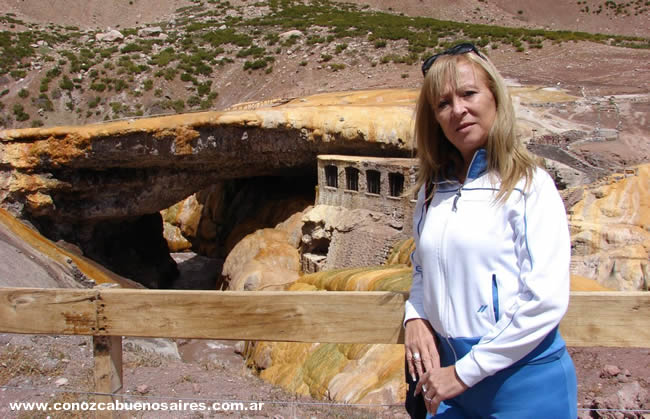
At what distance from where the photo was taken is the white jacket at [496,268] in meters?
1.80

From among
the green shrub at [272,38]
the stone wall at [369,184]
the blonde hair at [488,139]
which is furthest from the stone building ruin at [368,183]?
the green shrub at [272,38]

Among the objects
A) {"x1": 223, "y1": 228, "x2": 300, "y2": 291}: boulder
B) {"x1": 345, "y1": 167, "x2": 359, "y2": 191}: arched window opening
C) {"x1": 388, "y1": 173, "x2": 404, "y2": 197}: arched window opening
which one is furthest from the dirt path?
{"x1": 345, "y1": 167, "x2": 359, "y2": 191}: arched window opening

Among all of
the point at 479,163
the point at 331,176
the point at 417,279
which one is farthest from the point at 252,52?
the point at 479,163

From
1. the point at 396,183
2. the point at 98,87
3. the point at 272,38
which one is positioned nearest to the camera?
the point at 396,183

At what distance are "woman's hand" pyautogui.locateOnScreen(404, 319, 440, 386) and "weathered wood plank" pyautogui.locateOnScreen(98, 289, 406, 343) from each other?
1.33ft

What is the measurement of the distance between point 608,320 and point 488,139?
1077mm

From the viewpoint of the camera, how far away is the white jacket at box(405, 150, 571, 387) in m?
1.80

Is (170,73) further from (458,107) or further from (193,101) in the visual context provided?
(458,107)

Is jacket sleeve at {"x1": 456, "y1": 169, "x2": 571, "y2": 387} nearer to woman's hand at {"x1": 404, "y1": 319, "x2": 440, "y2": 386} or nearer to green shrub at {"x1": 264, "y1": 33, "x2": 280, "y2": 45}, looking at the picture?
woman's hand at {"x1": 404, "y1": 319, "x2": 440, "y2": 386}

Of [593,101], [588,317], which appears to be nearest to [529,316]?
[588,317]

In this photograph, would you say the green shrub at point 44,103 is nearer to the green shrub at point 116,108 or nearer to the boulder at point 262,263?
the green shrub at point 116,108

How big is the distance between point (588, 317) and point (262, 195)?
67.3ft

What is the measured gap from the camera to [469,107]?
6.68 ft

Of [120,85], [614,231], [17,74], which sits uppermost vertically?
[17,74]
